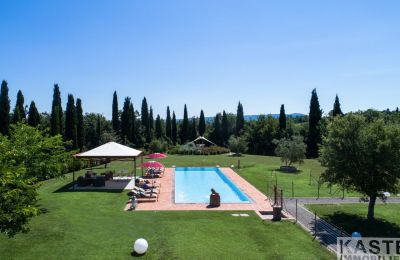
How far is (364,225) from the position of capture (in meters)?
16.8

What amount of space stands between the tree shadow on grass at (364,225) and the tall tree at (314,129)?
36447 millimetres

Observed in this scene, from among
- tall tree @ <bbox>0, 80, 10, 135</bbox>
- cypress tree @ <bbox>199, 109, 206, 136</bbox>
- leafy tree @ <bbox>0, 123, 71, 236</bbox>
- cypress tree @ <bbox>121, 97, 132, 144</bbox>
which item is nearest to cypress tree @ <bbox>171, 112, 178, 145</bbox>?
cypress tree @ <bbox>199, 109, 206, 136</bbox>

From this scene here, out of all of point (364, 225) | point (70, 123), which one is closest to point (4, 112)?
point (70, 123)

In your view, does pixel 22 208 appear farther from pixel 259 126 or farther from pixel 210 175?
pixel 259 126

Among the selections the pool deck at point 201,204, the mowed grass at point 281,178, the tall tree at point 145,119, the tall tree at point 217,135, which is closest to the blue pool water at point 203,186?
the pool deck at point 201,204

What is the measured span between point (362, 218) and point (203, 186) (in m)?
15.1

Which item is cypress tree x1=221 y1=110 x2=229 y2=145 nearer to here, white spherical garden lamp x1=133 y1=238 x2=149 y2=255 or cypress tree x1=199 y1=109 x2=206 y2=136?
cypress tree x1=199 y1=109 x2=206 y2=136

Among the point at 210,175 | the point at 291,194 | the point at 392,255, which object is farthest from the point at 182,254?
the point at 210,175

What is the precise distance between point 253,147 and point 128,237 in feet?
157

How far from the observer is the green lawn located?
16.1m

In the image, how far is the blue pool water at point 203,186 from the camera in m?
24.4

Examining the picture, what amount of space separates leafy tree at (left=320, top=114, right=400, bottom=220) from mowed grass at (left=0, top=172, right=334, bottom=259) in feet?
12.4

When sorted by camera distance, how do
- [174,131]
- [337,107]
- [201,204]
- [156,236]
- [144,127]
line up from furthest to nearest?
[174,131] < [144,127] < [337,107] < [201,204] < [156,236]

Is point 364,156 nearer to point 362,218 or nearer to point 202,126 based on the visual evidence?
point 362,218
